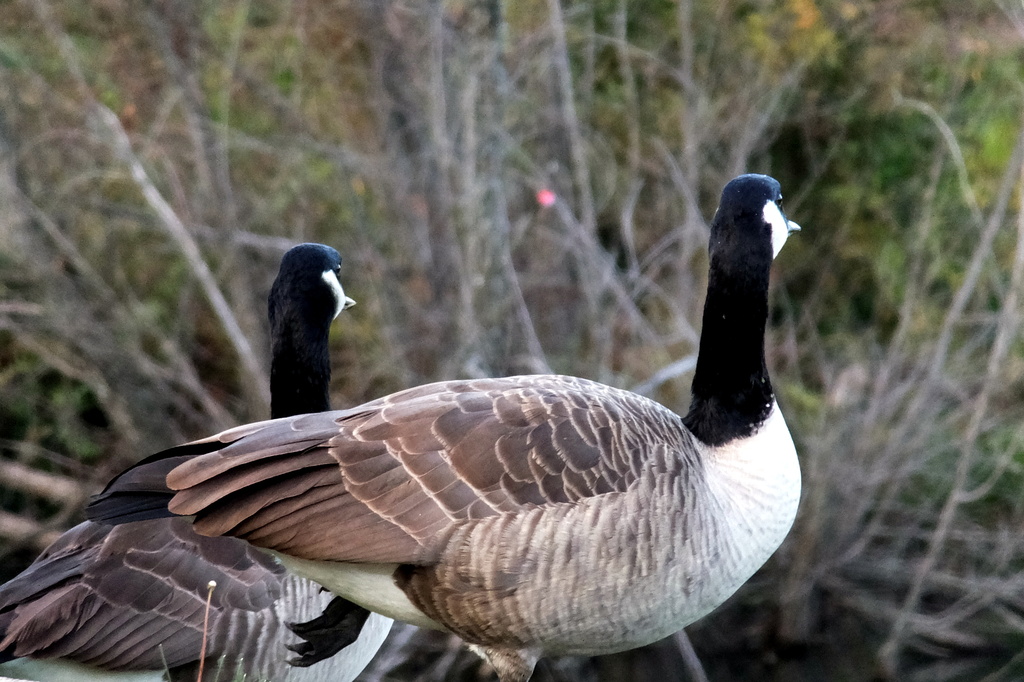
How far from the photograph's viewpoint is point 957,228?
802cm

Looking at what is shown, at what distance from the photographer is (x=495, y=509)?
3.24 metres

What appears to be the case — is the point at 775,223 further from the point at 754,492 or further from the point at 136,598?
the point at 136,598

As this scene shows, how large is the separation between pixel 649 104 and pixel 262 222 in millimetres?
3082

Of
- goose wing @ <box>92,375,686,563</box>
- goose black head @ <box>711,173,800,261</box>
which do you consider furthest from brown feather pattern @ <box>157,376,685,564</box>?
goose black head @ <box>711,173,800,261</box>

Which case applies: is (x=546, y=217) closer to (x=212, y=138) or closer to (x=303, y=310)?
(x=212, y=138)

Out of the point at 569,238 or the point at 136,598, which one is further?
the point at 569,238

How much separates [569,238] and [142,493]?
14.9 ft

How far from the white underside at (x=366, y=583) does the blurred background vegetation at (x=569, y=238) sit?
10.6 ft

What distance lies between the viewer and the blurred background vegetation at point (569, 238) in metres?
6.84

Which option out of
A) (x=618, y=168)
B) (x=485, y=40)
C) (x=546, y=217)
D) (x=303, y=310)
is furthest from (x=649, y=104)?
(x=303, y=310)

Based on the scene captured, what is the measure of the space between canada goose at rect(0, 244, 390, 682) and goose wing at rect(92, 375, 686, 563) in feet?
3.18

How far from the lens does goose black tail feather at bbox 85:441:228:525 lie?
10.6ft

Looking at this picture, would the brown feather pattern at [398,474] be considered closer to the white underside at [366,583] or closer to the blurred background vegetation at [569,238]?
the white underside at [366,583]

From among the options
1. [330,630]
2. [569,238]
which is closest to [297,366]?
[330,630]
